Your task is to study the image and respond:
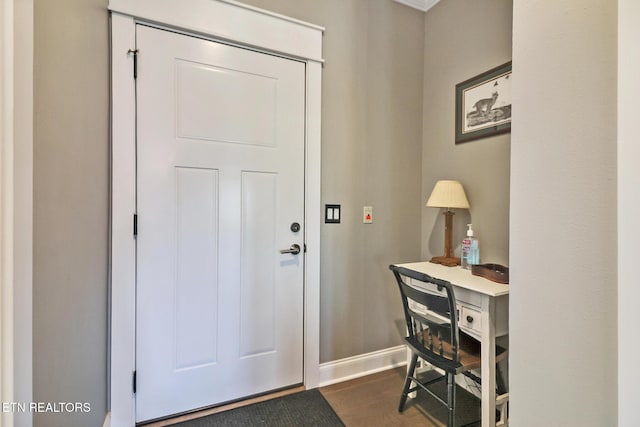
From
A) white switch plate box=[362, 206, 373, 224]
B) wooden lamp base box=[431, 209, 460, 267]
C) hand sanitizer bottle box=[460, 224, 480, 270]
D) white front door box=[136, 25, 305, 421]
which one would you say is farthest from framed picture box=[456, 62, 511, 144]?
white front door box=[136, 25, 305, 421]

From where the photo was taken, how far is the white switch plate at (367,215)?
6.73 ft

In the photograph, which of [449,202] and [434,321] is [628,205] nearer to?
[434,321]

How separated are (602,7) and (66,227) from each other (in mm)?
1537

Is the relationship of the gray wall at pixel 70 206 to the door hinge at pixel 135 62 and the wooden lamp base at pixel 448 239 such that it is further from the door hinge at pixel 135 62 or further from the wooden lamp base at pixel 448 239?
the wooden lamp base at pixel 448 239

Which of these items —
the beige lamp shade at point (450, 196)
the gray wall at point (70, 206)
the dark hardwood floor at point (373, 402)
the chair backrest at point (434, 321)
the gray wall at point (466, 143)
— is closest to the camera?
the gray wall at point (70, 206)

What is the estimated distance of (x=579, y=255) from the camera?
0.58 m

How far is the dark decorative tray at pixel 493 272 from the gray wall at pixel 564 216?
815 mm

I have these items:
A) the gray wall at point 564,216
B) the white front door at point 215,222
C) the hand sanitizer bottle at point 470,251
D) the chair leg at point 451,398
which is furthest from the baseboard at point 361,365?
the gray wall at point 564,216

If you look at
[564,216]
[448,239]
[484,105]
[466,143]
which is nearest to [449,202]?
[448,239]

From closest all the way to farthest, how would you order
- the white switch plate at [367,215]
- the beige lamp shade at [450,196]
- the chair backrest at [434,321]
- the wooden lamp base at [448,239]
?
the chair backrest at [434,321] < the beige lamp shade at [450,196] < the wooden lamp base at [448,239] < the white switch plate at [367,215]

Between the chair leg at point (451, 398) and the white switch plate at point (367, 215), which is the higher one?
the white switch plate at point (367, 215)

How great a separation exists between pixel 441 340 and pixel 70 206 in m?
1.70
